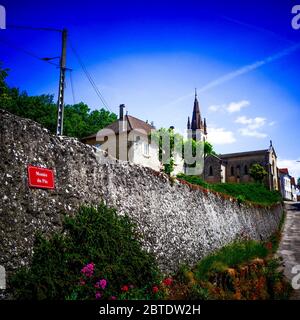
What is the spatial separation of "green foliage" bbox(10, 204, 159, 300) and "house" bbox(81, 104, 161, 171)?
24358 millimetres

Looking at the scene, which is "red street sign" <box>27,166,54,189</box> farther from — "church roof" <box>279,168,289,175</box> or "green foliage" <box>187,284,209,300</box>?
"church roof" <box>279,168,289,175</box>

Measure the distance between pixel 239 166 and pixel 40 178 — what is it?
64181 mm

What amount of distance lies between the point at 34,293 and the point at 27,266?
43 cm

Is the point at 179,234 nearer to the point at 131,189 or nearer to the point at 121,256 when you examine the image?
the point at 131,189

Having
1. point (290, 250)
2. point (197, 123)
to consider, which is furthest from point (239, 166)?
point (290, 250)

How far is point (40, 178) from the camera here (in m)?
4.36

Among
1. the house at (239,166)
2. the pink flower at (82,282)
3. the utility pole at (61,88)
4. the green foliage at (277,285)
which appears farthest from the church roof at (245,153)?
the pink flower at (82,282)

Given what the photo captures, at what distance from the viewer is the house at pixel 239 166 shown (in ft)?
193

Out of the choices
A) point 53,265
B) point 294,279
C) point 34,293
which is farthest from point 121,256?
point 294,279

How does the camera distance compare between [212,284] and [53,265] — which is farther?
[212,284]

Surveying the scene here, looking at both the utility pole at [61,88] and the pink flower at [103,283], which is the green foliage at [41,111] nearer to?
the utility pole at [61,88]

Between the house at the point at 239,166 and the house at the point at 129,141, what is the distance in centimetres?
2761

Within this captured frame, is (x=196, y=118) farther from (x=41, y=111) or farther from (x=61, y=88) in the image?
(x=61, y=88)

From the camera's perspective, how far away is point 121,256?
4867 millimetres
